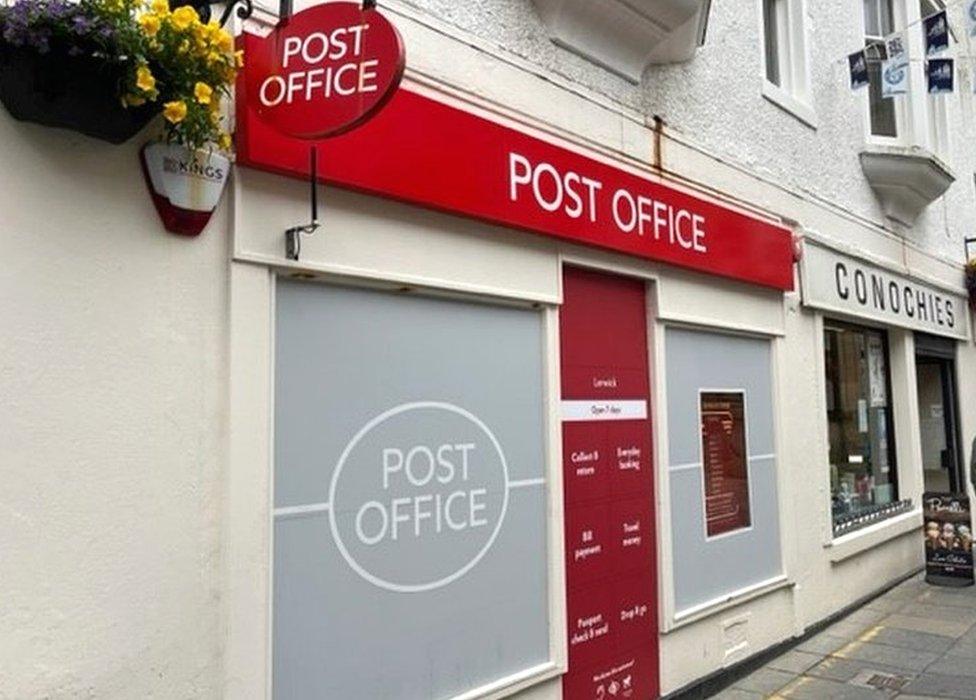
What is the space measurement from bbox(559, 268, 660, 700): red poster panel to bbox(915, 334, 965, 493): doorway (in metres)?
6.78

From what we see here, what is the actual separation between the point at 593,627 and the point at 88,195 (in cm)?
334

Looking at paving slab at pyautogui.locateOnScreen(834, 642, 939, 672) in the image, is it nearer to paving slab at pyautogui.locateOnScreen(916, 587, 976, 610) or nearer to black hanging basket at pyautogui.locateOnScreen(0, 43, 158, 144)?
paving slab at pyautogui.locateOnScreen(916, 587, 976, 610)

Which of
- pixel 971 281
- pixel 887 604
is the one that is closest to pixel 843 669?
pixel 887 604

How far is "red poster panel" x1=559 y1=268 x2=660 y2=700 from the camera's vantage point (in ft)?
15.3

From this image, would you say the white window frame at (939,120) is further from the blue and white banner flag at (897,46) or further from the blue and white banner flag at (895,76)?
the blue and white banner flag at (895,76)

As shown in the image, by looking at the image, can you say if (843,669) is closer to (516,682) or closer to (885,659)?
(885,659)

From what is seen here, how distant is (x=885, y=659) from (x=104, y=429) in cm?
560

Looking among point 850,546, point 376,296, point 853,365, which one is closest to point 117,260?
point 376,296

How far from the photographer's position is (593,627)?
4.71 meters

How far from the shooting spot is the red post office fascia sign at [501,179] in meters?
3.37

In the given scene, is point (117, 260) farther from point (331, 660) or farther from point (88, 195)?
point (331, 660)

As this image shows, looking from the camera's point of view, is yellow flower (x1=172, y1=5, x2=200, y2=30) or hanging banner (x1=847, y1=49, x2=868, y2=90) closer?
yellow flower (x1=172, y1=5, x2=200, y2=30)

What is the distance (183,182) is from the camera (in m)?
2.98

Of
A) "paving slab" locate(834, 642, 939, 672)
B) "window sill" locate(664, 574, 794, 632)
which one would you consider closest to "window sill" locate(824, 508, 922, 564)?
"paving slab" locate(834, 642, 939, 672)
